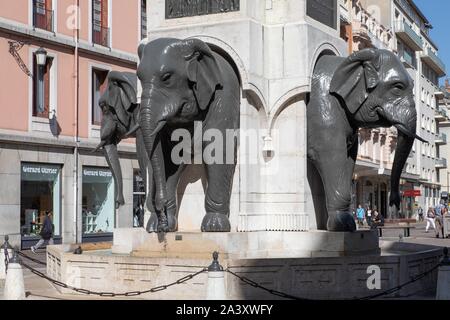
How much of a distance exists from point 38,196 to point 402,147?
21.5 meters

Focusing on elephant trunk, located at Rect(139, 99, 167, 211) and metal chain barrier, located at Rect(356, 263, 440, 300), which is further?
elephant trunk, located at Rect(139, 99, 167, 211)

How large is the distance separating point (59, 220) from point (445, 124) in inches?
3267

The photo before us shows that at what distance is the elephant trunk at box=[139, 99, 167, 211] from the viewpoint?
41.4 feet

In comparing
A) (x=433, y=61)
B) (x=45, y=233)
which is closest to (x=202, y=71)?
(x=45, y=233)

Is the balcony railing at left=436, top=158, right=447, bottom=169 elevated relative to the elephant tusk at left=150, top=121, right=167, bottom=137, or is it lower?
elevated

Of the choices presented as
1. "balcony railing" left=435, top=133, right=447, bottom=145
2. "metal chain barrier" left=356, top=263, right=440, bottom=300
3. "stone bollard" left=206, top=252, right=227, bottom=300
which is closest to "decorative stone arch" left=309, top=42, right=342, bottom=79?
"metal chain barrier" left=356, top=263, right=440, bottom=300

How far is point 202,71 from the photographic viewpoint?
43.1ft

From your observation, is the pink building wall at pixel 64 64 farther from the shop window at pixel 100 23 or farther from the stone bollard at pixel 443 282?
the stone bollard at pixel 443 282

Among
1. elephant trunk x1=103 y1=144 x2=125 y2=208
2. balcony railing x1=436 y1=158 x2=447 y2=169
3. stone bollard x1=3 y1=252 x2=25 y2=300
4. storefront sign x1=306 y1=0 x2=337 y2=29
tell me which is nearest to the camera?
stone bollard x1=3 y1=252 x2=25 y2=300

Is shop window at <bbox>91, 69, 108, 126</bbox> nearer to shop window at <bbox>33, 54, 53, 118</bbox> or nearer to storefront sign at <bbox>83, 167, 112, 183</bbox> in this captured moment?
storefront sign at <bbox>83, 167, 112, 183</bbox>

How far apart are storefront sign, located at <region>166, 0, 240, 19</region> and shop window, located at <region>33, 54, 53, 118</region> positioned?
734 inches

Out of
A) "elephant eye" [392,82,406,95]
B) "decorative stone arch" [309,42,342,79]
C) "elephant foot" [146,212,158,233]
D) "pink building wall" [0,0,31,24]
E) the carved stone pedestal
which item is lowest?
the carved stone pedestal

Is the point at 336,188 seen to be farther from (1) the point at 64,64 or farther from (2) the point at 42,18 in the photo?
(1) the point at 64,64

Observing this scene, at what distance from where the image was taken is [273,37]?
1423 centimetres
